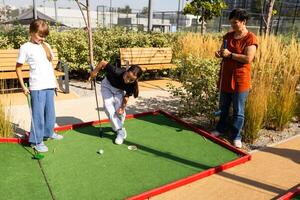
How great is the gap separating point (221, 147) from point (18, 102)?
174 inches

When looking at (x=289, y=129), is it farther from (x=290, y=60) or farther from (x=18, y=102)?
(x=18, y=102)

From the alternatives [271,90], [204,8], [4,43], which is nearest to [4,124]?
[271,90]

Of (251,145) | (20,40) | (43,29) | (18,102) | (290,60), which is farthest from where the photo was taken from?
(20,40)

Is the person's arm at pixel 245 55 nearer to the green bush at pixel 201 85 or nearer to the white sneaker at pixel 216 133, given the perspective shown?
the green bush at pixel 201 85

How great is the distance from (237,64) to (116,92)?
5.92 feet

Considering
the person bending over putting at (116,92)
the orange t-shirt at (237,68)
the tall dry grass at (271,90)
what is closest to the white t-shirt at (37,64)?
the person bending over putting at (116,92)

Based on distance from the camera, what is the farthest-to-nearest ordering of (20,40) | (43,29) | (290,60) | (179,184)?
(20,40) < (290,60) < (43,29) < (179,184)

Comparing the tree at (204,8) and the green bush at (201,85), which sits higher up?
the tree at (204,8)

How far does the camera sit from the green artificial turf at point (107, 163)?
3.33 metres

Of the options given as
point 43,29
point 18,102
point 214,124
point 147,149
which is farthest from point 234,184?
point 18,102

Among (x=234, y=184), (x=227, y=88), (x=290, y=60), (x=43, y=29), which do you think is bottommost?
(x=234, y=184)

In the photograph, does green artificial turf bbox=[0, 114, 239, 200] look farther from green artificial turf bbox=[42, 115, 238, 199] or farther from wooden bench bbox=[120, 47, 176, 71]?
wooden bench bbox=[120, 47, 176, 71]

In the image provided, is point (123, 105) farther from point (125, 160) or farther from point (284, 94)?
point (284, 94)

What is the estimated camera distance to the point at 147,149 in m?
4.44
